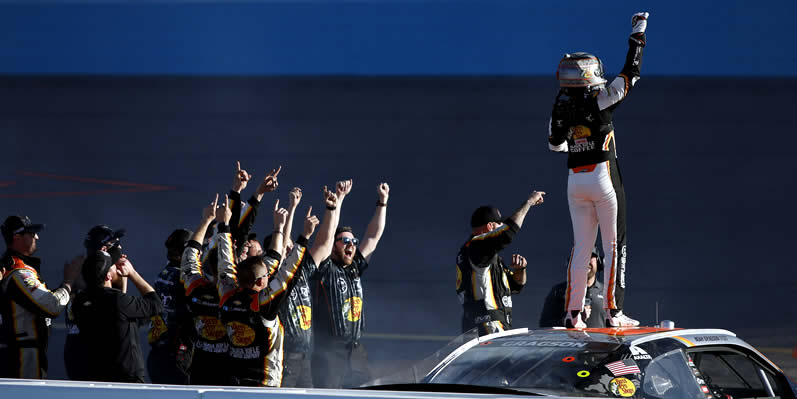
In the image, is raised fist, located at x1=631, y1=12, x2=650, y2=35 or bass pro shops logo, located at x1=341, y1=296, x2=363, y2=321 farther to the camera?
bass pro shops logo, located at x1=341, y1=296, x2=363, y2=321

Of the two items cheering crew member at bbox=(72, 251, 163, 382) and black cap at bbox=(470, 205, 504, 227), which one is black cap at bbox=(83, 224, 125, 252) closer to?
cheering crew member at bbox=(72, 251, 163, 382)

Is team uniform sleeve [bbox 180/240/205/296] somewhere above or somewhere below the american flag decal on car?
above

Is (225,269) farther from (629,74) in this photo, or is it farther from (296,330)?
(629,74)

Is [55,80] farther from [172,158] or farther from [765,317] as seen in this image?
[765,317]

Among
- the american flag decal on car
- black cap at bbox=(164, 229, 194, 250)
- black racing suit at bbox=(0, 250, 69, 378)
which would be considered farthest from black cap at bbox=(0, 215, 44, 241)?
the american flag decal on car

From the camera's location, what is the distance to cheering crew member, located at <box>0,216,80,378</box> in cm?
612

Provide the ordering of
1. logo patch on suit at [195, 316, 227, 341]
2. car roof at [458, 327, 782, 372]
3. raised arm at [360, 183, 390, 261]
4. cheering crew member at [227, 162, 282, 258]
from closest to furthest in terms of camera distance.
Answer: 1. car roof at [458, 327, 782, 372]
2. logo patch on suit at [195, 316, 227, 341]
3. cheering crew member at [227, 162, 282, 258]
4. raised arm at [360, 183, 390, 261]

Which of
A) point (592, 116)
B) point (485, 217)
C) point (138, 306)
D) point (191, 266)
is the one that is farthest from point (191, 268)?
point (592, 116)

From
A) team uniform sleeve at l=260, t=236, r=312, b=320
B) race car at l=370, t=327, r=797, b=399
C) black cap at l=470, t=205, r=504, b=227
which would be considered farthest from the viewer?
black cap at l=470, t=205, r=504, b=227

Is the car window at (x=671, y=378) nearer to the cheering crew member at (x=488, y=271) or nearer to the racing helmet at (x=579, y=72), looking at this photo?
the cheering crew member at (x=488, y=271)

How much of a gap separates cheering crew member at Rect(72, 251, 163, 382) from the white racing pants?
2666 millimetres

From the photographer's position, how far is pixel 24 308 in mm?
6188

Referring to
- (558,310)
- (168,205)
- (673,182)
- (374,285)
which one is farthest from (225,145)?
(558,310)

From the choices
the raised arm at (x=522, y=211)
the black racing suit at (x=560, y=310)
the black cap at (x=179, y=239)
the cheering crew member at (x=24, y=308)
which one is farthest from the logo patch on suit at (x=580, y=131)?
the cheering crew member at (x=24, y=308)
